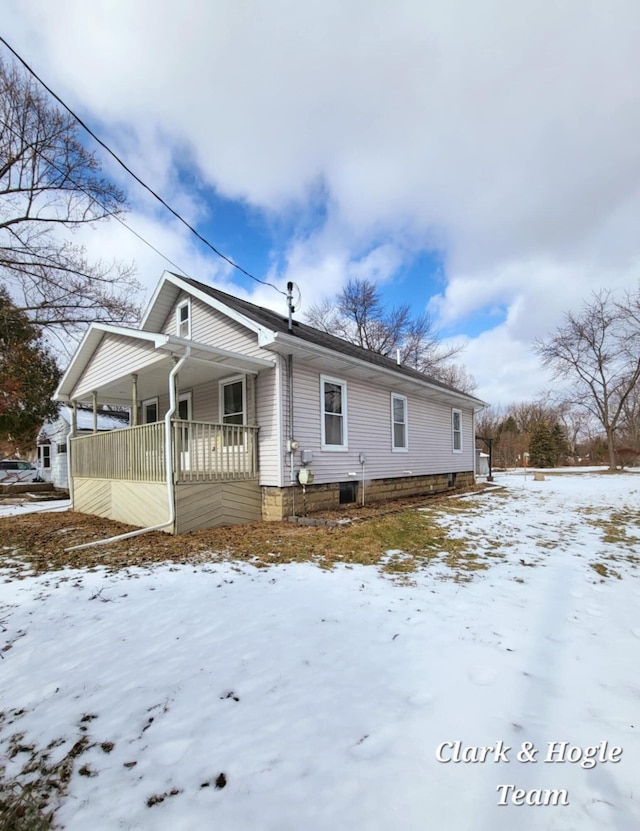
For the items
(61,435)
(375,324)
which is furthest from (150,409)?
(375,324)

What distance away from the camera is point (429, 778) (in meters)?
1.71

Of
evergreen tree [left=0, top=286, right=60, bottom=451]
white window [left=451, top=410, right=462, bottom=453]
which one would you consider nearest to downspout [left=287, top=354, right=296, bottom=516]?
white window [left=451, top=410, right=462, bottom=453]

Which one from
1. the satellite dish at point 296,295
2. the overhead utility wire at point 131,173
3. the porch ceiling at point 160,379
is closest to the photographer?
the overhead utility wire at point 131,173

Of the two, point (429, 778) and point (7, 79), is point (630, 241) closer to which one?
point (429, 778)

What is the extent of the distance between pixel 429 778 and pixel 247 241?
1153cm

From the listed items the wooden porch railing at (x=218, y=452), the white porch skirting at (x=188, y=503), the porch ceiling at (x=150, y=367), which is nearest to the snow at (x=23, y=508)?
the porch ceiling at (x=150, y=367)

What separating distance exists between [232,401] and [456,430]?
9560 millimetres

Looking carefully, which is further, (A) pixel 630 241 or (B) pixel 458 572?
(A) pixel 630 241

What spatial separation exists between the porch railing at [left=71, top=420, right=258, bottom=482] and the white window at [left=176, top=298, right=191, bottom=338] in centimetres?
308

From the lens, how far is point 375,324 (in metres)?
27.6

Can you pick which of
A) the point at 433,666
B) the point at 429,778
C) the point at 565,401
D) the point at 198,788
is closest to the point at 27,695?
the point at 198,788

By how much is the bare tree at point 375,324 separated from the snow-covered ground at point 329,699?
24547mm

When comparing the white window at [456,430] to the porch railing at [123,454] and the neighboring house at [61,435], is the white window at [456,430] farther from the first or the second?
the neighboring house at [61,435]

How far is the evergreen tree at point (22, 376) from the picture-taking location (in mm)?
16109
